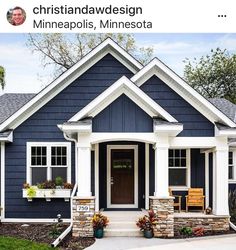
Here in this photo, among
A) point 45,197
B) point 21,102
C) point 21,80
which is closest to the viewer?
point 45,197

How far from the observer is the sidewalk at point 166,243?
985 cm

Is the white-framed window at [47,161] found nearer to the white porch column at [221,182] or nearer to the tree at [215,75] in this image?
the white porch column at [221,182]

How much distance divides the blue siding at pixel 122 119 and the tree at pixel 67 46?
17263mm

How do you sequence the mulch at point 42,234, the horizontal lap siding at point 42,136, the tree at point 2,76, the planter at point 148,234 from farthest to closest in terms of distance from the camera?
1. the tree at point 2,76
2. the horizontal lap siding at point 42,136
3. the planter at point 148,234
4. the mulch at point 42,234

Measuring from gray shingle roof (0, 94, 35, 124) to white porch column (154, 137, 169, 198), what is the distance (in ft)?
17.9

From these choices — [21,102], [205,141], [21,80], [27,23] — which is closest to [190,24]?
[27,23]

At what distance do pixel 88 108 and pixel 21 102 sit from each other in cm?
540

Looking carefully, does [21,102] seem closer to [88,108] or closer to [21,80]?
[88,108]

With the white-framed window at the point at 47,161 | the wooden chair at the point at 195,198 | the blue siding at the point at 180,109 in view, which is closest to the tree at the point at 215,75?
the wooden chair at the point at 195,198

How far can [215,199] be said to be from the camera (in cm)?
1217

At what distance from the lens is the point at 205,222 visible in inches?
470

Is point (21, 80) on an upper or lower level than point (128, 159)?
upper

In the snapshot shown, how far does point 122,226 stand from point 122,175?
2.61 meters

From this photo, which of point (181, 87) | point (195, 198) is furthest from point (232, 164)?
point (181, 87)
